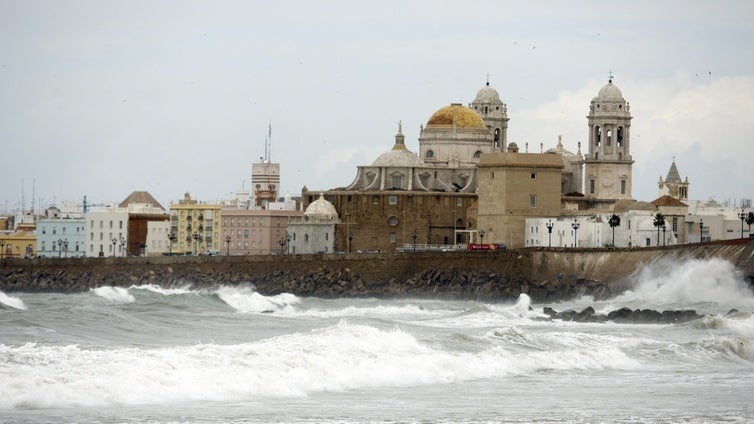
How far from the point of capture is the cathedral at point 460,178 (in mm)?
100250

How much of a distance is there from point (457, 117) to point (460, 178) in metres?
4.75

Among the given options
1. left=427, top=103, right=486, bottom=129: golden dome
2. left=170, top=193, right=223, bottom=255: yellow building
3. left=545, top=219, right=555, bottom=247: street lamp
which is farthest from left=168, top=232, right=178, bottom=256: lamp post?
Answer: left=545, top=219, right=555, bottom=247: street lamp

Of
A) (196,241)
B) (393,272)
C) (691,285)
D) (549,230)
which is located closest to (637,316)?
(691,285)

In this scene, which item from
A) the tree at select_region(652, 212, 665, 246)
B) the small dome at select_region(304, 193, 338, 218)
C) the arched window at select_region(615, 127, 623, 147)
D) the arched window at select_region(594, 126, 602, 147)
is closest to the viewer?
the tree at select_region(652, 212, 665, 246)

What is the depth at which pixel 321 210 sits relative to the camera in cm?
10756

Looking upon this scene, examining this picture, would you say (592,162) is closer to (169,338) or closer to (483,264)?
(483,264)

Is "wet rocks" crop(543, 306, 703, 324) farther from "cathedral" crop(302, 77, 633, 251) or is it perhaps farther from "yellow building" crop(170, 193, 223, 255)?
"yellow building" crop(170, 193, 223, 255)

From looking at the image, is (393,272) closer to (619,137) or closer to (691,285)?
(691,285)

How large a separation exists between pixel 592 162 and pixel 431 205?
12.1 metres

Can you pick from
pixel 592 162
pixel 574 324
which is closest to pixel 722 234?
pixel 592 162

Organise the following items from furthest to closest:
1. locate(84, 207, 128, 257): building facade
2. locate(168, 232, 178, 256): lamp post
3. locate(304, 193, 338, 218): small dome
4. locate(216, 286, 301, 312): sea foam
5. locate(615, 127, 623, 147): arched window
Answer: locate(84, 207, 128, 257): building facade, locate(168, 232, 178, 256): lamp post, locate(615, 127, 623, 147): arched window, locate(304, 193, 338, 218): small dome, locate(216, 286, 301, 312): sea foam

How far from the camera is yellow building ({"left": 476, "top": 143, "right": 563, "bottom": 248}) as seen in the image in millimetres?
98500

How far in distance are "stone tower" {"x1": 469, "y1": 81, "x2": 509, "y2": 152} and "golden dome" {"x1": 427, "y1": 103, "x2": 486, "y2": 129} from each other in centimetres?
366

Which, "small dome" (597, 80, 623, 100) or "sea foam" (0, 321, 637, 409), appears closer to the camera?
"sea foam" (0, 321, 637, 409)
